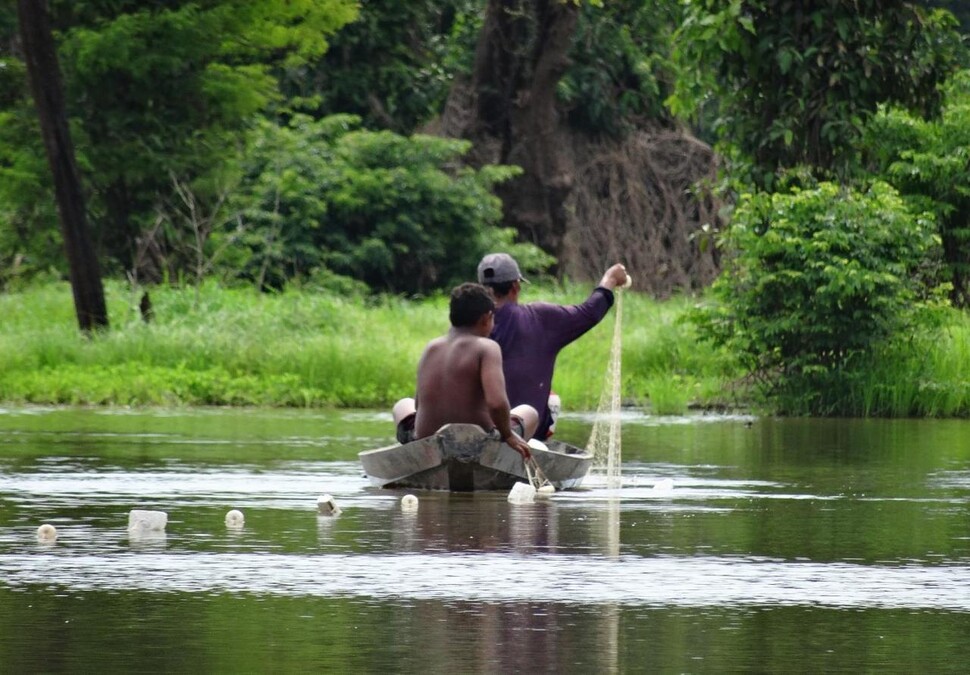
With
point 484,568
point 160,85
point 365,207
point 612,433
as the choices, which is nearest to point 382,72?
point 365,207

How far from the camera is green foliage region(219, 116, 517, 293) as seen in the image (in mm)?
38750

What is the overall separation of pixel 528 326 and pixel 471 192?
24.8m

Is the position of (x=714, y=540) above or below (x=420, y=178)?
below

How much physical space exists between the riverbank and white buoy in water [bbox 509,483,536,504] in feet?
34.3

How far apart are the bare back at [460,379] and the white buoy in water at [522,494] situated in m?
0.52

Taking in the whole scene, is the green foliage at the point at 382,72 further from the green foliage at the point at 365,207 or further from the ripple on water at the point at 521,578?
the ripple on water at the point at 521,578

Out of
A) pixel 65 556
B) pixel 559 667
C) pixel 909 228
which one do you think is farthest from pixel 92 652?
pixel 909 228

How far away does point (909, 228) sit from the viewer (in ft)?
81.6

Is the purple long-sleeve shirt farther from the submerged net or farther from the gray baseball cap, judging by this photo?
the submerged net

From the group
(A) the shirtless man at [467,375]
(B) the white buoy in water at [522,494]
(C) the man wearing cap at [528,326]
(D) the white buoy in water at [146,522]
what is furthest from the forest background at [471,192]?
(D) the white buoy in water at [146,522]

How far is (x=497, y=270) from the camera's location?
1573 centimetres

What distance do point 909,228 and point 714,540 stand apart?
13.5m

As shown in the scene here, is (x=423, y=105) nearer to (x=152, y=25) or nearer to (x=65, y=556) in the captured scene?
(x=152, y=25)

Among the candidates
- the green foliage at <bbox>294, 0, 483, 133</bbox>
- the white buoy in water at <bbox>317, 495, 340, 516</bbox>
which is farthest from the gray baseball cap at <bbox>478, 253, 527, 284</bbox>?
the green foliage at <bbox>294, 0, 483, 133</bbox>
